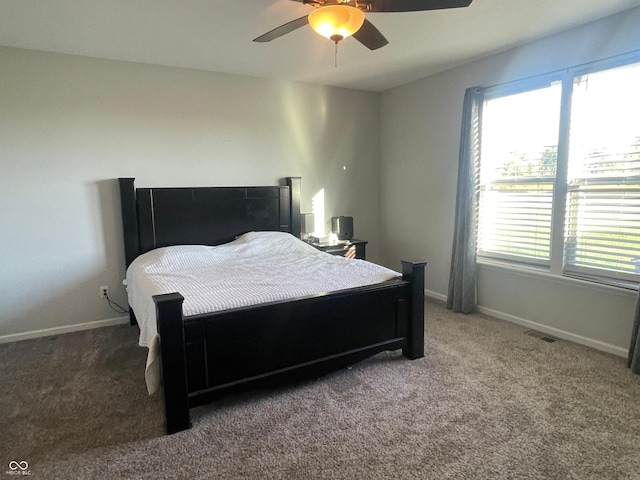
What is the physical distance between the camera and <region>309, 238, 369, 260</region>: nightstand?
163 inches

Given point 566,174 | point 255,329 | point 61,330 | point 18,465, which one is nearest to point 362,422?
point 255,329

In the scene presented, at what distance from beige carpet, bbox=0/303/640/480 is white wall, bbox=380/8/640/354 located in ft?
1.23

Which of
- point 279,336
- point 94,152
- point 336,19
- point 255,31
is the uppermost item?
point 255,31

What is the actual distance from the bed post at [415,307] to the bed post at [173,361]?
1.55m

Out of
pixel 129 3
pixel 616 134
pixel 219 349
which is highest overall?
pixel 129 3

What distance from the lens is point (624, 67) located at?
2.67 meters

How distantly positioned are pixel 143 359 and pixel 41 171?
1.83 meters

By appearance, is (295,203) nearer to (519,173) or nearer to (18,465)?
(519,173)

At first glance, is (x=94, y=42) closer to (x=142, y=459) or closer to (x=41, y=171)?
(x=41, y=171)

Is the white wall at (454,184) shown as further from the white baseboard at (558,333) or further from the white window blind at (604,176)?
the white window blind at (604,176)

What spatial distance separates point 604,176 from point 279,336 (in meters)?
2.61

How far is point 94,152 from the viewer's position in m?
3.42

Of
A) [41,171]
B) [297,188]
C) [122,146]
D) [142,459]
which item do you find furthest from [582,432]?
[41,171]

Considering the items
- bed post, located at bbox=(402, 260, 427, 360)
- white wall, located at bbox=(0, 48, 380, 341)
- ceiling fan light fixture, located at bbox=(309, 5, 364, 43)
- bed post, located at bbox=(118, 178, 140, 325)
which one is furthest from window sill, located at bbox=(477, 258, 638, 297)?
bed post, located at bbox=(118, 178, 140, 325)
